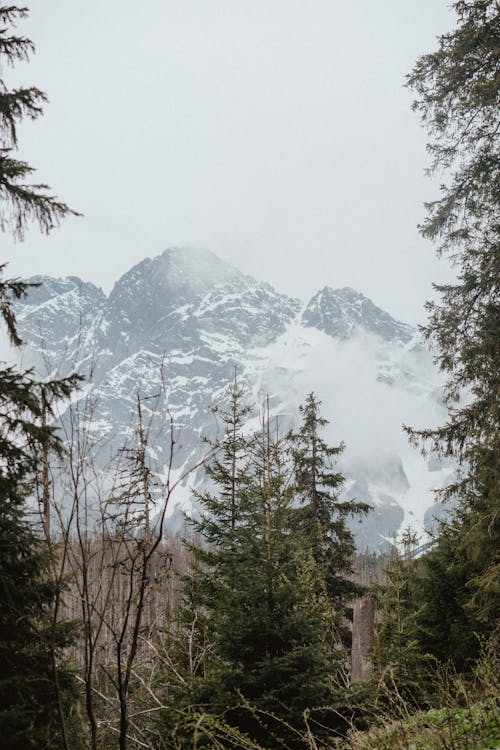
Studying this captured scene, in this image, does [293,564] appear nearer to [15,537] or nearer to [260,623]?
[260,623]

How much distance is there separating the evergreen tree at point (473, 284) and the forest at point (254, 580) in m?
0.03

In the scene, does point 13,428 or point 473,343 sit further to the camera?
point 473,343

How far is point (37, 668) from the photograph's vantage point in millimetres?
3998

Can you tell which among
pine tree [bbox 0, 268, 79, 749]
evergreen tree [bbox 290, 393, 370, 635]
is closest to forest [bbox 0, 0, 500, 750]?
pine tree [bbox 0, 268, 79, 749]

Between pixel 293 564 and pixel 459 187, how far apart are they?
22.3 feet

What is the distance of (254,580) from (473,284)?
6.15 meters

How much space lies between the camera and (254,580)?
16.8 ft

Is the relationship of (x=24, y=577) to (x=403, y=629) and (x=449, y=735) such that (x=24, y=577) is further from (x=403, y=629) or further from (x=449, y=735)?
(x=403, y=629)

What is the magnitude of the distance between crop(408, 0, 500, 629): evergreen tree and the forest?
0.11 feet

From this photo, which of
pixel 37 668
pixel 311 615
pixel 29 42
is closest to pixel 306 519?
pixel 311 615

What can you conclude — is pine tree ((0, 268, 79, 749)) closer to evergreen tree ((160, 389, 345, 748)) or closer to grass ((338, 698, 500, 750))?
evergreen tree ((160, 389, 345, 748))

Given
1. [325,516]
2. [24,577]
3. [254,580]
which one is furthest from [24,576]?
[325,516]

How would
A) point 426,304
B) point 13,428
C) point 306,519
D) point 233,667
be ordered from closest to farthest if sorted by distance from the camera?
point 13,428 → point 233,667 → point 426,304 → point 306,519

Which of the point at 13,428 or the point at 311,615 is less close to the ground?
the point at 13,428
